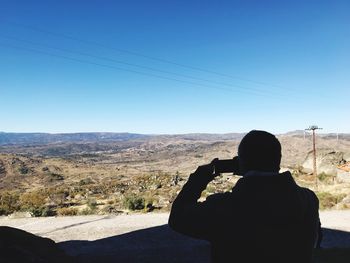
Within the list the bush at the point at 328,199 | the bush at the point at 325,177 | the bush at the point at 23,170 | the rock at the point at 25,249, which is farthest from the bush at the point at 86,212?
the bush at the point at 23,170

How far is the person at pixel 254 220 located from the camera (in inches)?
82.8

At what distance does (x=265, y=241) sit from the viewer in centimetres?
210

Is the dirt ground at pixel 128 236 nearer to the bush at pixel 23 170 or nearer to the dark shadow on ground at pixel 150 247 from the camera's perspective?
the dark shadow on ground at pixel 150 247

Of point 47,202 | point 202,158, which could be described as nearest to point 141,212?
point 47,202

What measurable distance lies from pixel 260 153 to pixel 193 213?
471 mm

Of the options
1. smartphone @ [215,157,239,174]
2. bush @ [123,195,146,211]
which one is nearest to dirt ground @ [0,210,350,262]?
bush @ [123,195,146,211]

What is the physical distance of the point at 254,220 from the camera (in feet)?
6.92

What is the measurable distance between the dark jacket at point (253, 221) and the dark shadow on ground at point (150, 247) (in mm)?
9642

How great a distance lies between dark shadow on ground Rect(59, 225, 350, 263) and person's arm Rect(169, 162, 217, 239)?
959cm

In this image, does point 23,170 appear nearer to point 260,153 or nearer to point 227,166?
point 227,166

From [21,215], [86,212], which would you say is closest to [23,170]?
[21,215]

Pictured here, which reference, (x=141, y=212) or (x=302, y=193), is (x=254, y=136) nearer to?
(x=302, y=193)

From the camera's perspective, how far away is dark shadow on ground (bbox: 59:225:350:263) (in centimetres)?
1262

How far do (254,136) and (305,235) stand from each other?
1.83 ft
